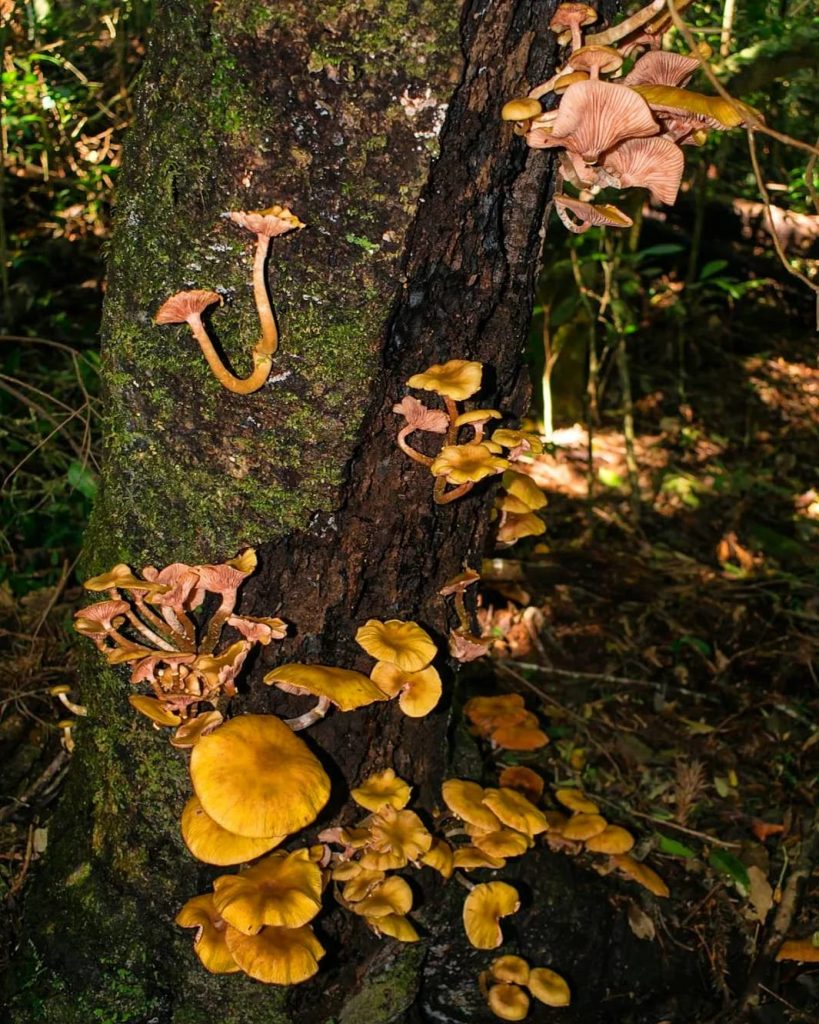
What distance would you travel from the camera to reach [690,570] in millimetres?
6035

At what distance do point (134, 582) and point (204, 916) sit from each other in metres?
0.95

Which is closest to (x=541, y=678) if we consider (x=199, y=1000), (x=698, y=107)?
(x=199, y=1000)

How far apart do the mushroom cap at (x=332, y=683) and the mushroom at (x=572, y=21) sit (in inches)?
63.7

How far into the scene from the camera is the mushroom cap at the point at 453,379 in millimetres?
2129

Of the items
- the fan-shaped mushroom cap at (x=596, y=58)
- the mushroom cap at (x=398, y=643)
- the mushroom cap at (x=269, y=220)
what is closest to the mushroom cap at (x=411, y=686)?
the mushroom cap at (x=398, y=643)

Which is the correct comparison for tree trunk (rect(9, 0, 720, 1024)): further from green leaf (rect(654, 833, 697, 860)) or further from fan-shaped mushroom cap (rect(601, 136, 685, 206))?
green leaf (rect(654, 833, 697, 860))

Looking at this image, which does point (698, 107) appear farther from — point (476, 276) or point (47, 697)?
point (47, 697)

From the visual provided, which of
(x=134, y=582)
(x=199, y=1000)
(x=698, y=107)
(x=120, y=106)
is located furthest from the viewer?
(x=120, y=106)

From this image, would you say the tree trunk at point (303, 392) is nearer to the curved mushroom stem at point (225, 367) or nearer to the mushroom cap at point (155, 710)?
the curved mushroom stem at point (225, 367)

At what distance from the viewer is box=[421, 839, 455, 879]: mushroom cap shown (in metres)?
2.68

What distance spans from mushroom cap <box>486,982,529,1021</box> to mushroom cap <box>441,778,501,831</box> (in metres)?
0.62

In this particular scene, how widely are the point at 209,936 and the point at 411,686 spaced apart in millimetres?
863

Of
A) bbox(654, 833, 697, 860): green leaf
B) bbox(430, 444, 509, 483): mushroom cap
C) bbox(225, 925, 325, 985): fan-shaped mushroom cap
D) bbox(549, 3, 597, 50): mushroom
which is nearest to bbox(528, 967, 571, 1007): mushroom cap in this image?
bbox(654, 833, 697, 860): green leaf

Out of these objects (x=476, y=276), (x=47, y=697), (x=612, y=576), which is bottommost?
(x=612, y=576)
